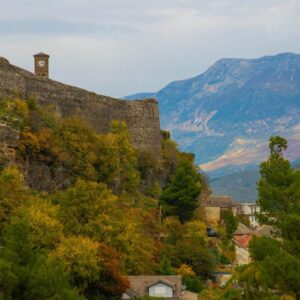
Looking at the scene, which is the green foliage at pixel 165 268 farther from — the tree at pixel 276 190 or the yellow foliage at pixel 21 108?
the tree at pixel 276 190

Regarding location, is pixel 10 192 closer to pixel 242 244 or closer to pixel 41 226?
pixel 41 226

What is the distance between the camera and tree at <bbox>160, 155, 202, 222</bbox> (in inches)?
2798

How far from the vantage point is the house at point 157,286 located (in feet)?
180

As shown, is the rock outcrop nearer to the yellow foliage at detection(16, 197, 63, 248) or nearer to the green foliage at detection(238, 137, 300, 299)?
the yellow foliage at detection(16, 197, 63, 248)

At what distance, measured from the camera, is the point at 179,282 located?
57844mm

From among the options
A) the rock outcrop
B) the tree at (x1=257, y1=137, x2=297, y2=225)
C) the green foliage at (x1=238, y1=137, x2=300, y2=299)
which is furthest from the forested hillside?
the tree at (x1=257, y1=137, x2=297, y2=225)

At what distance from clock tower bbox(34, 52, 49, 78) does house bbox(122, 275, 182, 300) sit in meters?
22.7

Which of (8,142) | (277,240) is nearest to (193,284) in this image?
(8,142)

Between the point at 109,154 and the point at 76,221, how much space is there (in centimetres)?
1423

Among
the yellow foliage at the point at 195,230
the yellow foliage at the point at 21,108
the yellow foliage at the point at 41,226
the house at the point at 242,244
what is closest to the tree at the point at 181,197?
the yellow foliage at the point at 195,230

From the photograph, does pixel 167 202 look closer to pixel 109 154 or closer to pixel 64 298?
pixel 109 154

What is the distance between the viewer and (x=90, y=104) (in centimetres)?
7331

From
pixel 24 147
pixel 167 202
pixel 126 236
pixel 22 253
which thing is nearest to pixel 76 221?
pixel 126 236

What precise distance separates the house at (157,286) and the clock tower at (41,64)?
74.4 ft
